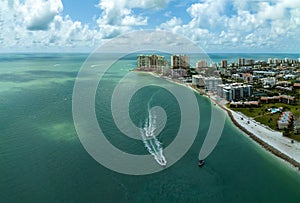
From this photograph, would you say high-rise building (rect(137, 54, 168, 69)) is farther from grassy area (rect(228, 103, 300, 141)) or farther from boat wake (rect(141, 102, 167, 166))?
boat wake (rect(141, 102, 167, 166))

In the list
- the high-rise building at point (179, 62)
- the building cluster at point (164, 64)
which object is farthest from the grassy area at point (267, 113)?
the high-rise building at point (179, 62)

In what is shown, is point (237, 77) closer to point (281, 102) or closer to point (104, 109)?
point (281, 102)

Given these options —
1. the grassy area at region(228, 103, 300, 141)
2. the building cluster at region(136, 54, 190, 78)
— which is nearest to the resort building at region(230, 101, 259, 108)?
the grassy area at region(228, 103, 300, 141)

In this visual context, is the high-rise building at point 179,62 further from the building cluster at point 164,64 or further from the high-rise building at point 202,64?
the high-rise building at point 202,64

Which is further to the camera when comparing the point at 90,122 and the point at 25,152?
the point at 90,122

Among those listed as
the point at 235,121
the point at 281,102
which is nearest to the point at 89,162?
the point at 235,121

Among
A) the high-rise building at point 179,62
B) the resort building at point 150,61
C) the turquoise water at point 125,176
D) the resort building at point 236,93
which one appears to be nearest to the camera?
the turquoise water at point 125,176
